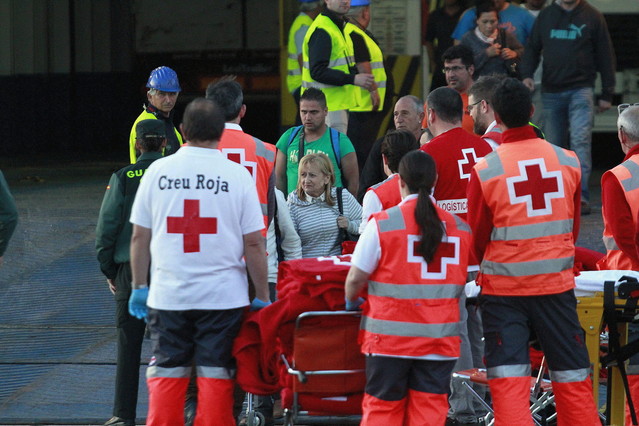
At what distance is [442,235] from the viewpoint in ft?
16.8

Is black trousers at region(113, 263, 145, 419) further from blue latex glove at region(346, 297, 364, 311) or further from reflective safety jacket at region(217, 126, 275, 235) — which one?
blue latex glove at region(346, 297, 364, 311)

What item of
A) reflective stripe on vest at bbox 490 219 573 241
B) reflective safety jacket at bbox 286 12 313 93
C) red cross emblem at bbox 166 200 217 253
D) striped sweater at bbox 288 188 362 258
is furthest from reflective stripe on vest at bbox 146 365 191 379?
reflective safety jacket at bbox 286 12 313 93

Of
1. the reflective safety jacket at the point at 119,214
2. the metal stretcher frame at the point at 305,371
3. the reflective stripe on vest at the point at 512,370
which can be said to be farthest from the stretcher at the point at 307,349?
the reflective safety jacket at the point at 119,214

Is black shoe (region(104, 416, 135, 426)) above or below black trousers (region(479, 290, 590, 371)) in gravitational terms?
below

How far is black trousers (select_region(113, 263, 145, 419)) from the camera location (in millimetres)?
6340

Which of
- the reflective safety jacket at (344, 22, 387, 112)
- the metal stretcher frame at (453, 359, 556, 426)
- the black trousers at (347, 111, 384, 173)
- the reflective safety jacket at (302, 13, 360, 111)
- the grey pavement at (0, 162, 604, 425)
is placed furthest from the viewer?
the black trousers at (347, 111, 384, 173)

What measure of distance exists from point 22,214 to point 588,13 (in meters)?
5.96

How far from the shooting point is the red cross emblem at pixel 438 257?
509cm

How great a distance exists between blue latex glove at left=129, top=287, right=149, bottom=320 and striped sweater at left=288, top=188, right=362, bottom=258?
175 cm

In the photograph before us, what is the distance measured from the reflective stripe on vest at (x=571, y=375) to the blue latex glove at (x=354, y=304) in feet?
3.10

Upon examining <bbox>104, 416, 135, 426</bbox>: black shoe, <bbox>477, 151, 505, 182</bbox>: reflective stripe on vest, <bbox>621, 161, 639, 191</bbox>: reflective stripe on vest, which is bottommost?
<bbox>104, 416, 135, 426</bbox>: black shoe

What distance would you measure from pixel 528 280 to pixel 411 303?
627mm

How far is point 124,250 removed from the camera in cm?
629

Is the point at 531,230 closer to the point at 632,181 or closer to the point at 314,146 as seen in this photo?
the point at 632,181
